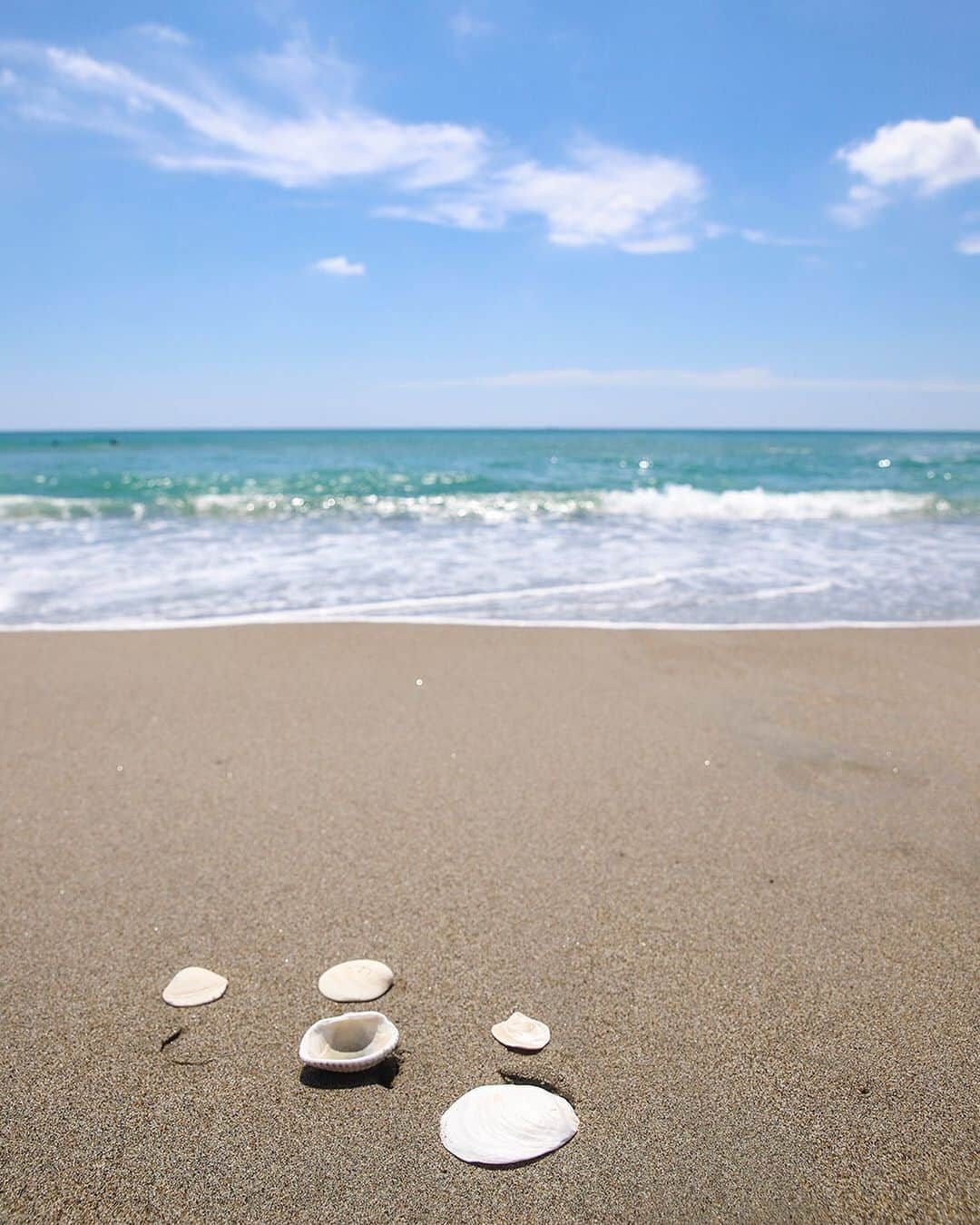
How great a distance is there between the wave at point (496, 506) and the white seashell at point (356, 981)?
10497 mm

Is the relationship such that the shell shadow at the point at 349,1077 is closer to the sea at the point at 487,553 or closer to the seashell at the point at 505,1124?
the seashell at the point at 505,1124

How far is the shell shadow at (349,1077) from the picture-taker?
1.71m

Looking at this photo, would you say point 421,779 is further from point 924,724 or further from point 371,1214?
point 924,724

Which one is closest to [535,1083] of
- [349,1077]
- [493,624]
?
[349,1077]

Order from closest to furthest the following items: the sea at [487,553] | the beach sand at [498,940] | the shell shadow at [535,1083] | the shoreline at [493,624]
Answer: the beach sand at [498,940]
the shell shadow at [535,1083]
the shoreline at [493,624]
the sea at [487,553]

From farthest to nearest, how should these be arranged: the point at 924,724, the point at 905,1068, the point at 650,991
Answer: the point at 924,724 < the point at 650,991 < the point at 905,1068

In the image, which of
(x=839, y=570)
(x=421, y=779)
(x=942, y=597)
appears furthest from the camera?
(x=839, y=570)

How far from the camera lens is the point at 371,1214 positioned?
144 centimetres

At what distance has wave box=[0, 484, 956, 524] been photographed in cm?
1325

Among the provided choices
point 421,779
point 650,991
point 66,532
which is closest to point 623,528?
point 66,532

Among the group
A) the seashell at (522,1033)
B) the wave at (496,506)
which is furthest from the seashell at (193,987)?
the wave at (496,506)

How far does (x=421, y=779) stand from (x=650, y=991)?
1.34 meters

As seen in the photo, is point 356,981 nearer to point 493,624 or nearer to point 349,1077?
point 349,1077

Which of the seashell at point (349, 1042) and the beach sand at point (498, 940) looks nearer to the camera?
the beach sand at point (498, 940)
